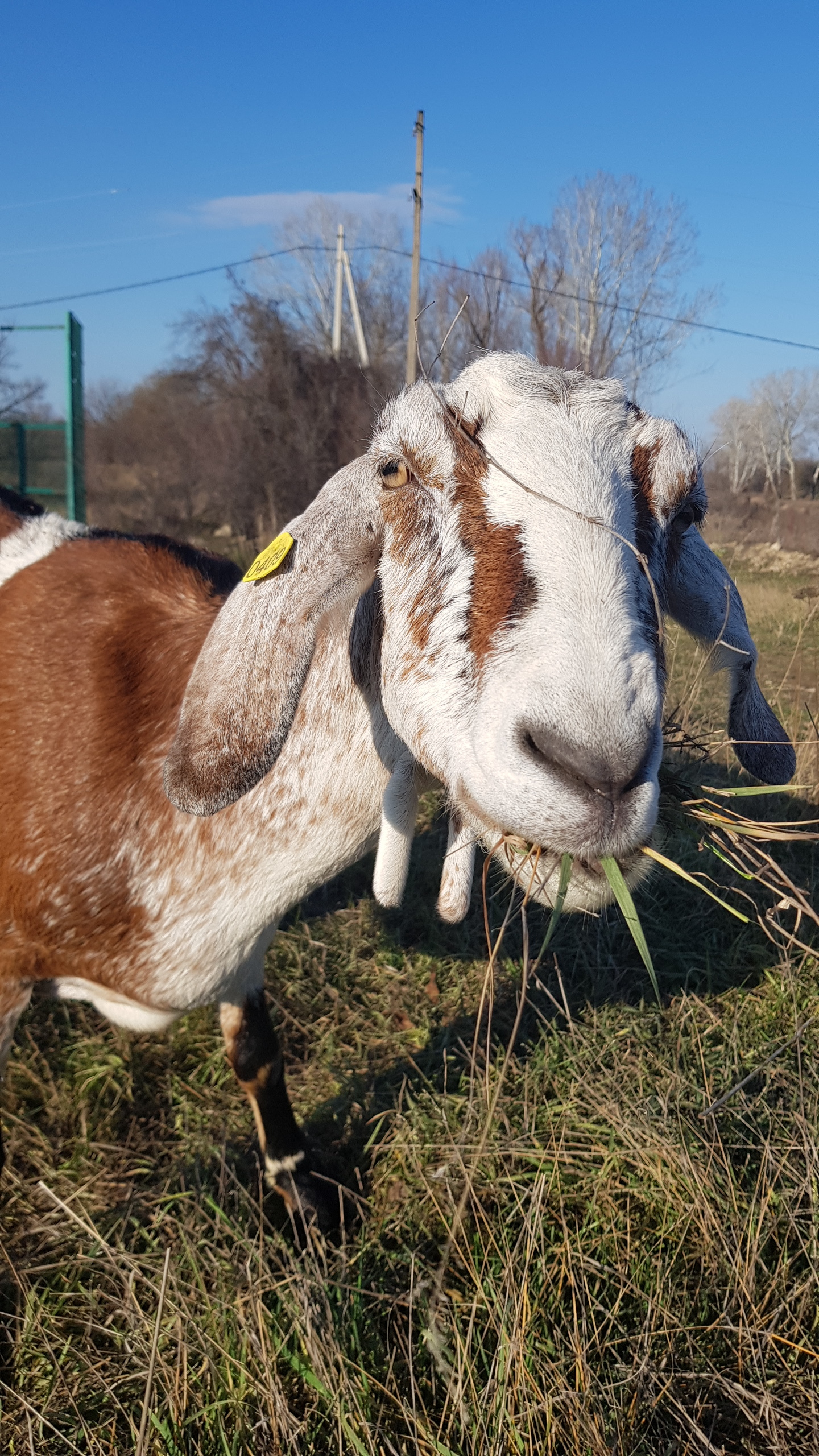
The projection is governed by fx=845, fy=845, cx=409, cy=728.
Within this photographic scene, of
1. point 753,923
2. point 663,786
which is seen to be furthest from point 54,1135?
point 753,923

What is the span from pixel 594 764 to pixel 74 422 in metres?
10.9

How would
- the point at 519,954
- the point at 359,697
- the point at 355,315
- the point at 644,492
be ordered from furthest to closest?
the point at 355,315 → the point at 519,954 → the point at 359,697 → the point at 644,492

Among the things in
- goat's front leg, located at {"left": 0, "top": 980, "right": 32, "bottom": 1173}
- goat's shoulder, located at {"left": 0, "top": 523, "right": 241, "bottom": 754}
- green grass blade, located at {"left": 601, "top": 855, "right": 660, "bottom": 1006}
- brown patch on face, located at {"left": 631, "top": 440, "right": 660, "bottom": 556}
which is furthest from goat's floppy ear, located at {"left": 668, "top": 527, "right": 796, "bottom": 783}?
goat's front leg, located at {"left": 0, "top": 980, "right": 32, "bottom": 1173}

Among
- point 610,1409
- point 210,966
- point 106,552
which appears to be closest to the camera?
point 610,1409

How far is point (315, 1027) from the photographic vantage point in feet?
11.6

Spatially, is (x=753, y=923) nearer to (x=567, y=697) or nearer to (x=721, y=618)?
(x=721, y=618)

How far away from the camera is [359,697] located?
229 centimetres

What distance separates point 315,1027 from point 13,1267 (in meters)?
1.49

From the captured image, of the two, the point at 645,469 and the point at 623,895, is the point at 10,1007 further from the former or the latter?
the point at 645,469

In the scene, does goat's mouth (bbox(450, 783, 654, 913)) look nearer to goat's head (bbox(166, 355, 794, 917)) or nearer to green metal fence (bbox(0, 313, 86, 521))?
goat's head (bbox(166, 355, 794, 917))

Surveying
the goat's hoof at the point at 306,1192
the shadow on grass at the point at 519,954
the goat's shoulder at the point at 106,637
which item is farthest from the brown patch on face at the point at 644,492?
the goat's hoof at the point at 306,1192

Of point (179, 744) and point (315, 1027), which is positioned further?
point (315, 1027)

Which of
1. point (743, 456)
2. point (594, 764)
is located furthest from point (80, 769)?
point (743, 456)

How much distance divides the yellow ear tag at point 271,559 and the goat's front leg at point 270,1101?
1.56 m
